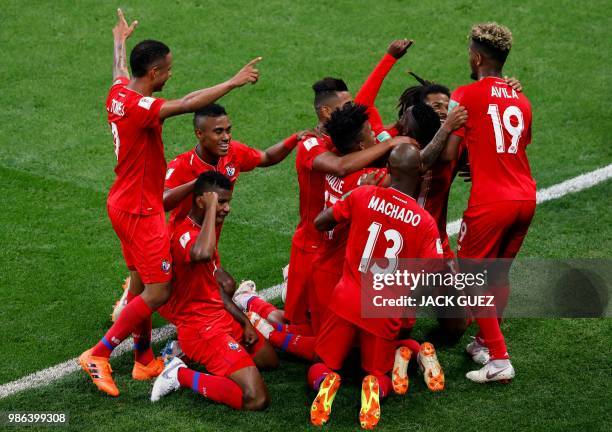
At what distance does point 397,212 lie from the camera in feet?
23.1

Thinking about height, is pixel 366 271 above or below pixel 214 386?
above

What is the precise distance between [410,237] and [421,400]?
1.23 meters

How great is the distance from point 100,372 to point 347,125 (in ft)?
8.43

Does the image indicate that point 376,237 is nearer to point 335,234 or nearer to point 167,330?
point 335,234

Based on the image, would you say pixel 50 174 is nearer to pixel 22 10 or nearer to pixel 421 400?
pixel 22 10

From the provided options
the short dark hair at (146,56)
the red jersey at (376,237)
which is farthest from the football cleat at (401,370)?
the short dark hair at (146,56)

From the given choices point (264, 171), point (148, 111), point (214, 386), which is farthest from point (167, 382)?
point (264, 171)

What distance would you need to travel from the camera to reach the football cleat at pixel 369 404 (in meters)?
6.97

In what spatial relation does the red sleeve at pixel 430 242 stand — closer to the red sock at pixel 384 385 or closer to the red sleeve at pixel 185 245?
the red sock at pixel 384 385

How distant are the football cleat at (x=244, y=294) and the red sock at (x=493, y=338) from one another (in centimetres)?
218

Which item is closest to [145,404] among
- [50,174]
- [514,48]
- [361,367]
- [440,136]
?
[361,367]

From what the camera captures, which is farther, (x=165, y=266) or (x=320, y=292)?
(x=320, y=292)

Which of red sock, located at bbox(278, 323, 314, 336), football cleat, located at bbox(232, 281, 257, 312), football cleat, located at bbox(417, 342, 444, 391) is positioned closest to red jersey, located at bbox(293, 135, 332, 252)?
red sock, located at bbox(278, 323, 314, 336)

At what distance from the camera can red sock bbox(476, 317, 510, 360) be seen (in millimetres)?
7512
